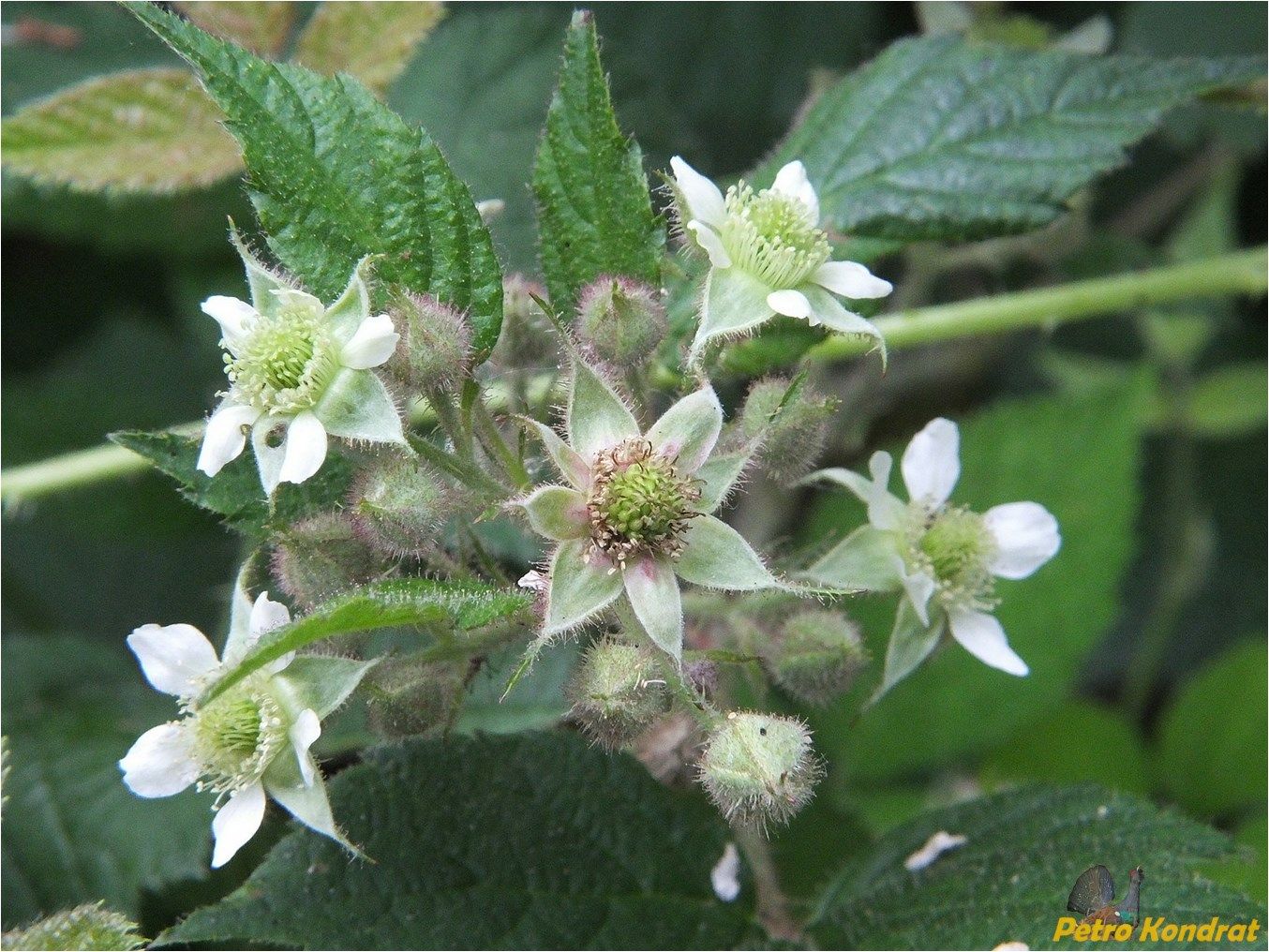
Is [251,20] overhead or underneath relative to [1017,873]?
overhead

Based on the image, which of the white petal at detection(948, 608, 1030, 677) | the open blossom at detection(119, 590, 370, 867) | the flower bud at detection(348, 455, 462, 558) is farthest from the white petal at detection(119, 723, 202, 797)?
the white petal at detection(948, 608, 1030, 677)

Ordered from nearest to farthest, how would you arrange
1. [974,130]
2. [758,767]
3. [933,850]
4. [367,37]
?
[758,767], [933,850], [974,130], [367,37]

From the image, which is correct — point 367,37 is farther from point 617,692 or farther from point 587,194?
point 617,692

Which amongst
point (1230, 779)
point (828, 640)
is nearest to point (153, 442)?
point (828, 640)

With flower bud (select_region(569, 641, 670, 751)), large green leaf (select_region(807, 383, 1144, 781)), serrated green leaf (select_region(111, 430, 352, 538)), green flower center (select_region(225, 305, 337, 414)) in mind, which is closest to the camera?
flower bud (select_region(569, 641, 670, 751))

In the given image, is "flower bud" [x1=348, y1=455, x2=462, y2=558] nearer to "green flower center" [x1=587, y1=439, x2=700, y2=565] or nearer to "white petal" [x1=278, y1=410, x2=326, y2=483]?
"white petal" [x1=278, y1=410, x2=326, y2=483]

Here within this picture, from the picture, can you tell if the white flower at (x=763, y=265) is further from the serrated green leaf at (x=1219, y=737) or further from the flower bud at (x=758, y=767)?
the serrated green leaf at (x=1219, y=737)


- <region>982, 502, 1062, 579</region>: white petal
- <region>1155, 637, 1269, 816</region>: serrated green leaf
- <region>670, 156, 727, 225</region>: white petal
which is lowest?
<region>1155, 637, 1269, 816</region>: serrated green leaf

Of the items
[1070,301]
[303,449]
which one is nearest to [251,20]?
[303,449]
